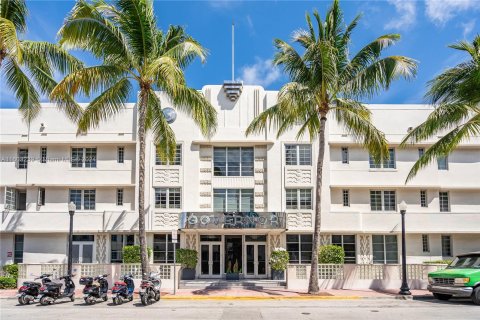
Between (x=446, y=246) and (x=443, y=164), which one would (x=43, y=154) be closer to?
(x=443, y=164)

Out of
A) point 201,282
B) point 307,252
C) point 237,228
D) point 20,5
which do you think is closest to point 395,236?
point 307,252

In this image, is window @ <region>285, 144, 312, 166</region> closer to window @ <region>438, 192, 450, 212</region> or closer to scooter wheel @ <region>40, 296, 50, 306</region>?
window @ <region>438, 192, 450, 212</region>

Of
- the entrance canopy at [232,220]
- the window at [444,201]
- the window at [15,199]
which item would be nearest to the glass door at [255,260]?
the entrance canopy at [232,220]

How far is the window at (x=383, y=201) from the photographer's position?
28.4m

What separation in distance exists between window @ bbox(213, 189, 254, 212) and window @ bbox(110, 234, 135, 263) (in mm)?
5358

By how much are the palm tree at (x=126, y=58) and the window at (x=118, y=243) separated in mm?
8693

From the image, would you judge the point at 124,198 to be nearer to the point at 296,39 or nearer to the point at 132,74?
the point at 132,74

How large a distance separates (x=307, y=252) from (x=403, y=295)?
28.1 feet

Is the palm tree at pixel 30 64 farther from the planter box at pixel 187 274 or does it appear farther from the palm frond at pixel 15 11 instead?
the planter box at pixel 187 274

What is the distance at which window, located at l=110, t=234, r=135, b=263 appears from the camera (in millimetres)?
27516

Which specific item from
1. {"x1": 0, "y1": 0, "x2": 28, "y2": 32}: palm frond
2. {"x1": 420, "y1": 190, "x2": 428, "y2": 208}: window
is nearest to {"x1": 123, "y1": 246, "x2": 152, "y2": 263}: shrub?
{"x1": 0, "y1": 0, "x2": 28, "y2": 32}: palm frond

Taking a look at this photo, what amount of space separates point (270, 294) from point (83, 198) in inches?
537

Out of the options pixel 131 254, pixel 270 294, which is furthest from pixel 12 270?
pixel 270 294

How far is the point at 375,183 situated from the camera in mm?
28000
